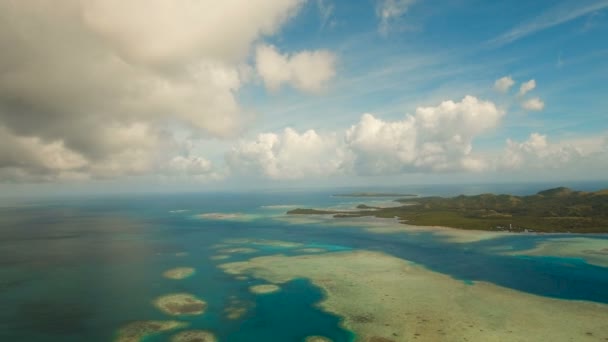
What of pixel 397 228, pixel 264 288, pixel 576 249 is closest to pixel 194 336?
pixel 264 288

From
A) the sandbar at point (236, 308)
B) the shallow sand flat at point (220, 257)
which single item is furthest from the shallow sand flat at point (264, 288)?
the shallow sand flat at point (220, 257)

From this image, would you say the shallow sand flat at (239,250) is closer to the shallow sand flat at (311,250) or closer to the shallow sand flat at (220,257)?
the shallow sand flat at (220,257)

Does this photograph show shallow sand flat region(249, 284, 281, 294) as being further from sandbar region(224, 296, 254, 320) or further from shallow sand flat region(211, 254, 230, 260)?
shallow sand flat region(211, 254, 230, 260)

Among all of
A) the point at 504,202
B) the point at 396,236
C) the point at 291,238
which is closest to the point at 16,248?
the point at 291,238

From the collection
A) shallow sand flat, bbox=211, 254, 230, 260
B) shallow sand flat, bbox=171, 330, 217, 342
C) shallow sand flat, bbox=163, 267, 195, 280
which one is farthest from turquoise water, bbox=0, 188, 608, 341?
shallow sand flat, bbox=211, 254, 230, 260

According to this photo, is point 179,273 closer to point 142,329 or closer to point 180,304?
point 180,304

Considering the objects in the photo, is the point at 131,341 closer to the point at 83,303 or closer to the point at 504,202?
the point at 83,303
